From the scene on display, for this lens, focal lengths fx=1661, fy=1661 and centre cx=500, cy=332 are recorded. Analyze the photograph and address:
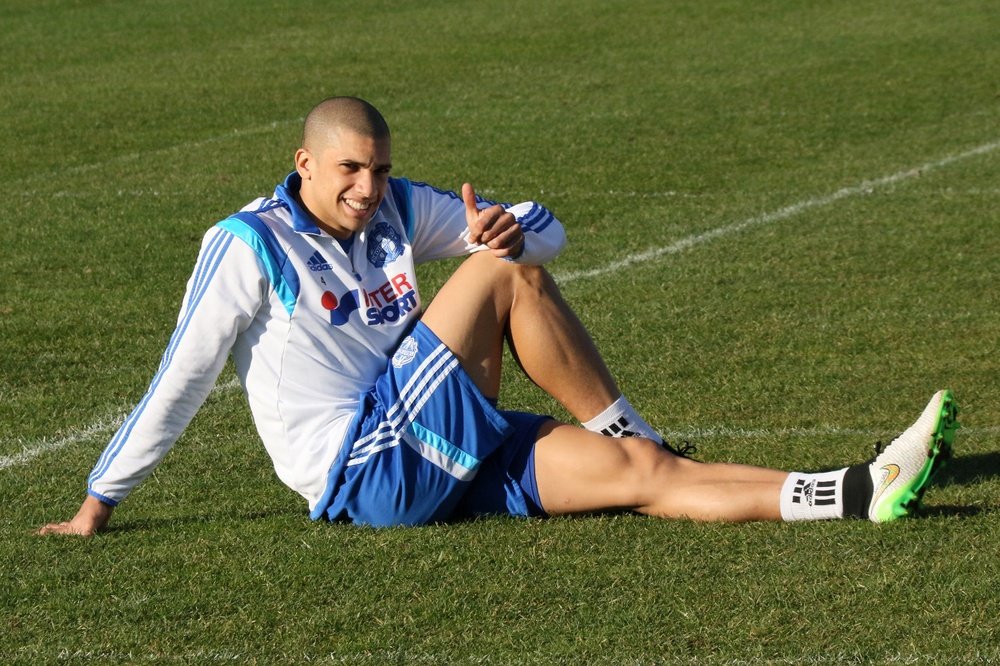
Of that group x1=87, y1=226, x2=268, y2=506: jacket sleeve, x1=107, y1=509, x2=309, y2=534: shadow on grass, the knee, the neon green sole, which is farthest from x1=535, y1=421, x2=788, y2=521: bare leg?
x1=87, y1=226, x2=268, y2=506: jacket sleeve

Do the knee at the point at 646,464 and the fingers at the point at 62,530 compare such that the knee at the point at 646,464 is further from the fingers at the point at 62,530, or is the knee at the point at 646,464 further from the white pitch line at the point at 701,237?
the fingers at the point at 62,530

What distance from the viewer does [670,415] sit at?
7.12 metres

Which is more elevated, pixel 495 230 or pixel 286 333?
pixel 495 230

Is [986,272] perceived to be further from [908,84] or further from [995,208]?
[908,84]

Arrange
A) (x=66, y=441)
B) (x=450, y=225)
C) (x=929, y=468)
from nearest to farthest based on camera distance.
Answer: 1. (x=929, y=468)
2. (x=450, y=225)
3. (x=66, y=441)

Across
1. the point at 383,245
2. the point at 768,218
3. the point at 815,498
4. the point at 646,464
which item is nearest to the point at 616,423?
the point at 646,464

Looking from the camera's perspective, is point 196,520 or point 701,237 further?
point 701,237

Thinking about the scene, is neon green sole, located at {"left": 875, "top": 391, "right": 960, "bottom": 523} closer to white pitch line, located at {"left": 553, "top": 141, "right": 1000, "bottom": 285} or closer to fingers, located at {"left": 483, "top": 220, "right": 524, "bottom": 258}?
fingers, located at {"left": 483, "top": 220, "right": 524, "bottom": 258}

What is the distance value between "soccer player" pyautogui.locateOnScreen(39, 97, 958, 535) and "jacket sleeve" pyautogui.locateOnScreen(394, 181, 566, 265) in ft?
0.50

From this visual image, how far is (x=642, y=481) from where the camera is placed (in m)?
5.43

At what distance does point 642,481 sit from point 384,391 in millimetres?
892

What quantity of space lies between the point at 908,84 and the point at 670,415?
10236 mm

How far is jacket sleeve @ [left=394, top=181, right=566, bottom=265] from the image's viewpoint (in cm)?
579

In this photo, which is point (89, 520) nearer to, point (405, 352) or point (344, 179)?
point (405, 352)
